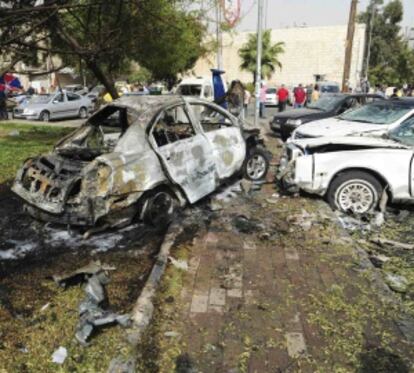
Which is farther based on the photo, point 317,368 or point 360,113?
point 360,113

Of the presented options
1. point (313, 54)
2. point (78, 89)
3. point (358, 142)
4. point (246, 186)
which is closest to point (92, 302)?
point (246, 186)

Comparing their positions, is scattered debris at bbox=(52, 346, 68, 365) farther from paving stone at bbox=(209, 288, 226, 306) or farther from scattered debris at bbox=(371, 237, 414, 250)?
scattered debris at bbox=(371, 237, 414, 250)

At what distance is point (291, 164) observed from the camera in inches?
275

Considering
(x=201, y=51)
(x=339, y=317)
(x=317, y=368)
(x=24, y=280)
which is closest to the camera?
(x=317, y=368)

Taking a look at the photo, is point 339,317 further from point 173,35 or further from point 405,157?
point 173,35

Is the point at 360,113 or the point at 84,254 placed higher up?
the point at 360,113

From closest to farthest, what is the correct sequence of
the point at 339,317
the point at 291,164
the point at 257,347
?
1. the point at 257,347
2. the point at 339,317
3. the point at 291,164

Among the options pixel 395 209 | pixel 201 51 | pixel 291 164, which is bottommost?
pixel 395 209

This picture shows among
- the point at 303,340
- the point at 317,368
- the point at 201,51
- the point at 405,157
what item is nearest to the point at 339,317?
the point at 303,340

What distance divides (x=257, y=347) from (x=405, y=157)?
4202 mm

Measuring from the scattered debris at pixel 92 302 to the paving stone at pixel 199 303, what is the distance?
2.12ft

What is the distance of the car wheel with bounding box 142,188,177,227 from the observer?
18.2 feet

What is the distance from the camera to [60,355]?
3.24 metres

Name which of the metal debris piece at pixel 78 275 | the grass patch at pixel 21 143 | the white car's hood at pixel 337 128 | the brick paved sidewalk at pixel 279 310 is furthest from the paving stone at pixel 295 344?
the grass patch at pixel 21 143
